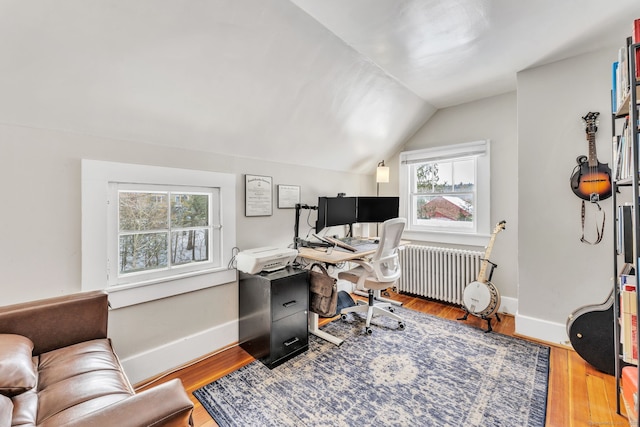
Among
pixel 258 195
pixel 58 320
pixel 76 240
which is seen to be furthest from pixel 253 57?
pixel 58 320

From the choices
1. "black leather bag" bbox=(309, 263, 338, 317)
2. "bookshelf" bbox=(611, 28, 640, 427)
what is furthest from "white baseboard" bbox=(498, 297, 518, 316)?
"black leather bag" bbox=(309, 263, 338, 317)

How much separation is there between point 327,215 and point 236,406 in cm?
175

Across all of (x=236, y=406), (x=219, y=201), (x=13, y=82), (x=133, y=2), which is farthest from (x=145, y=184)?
(x=236, y=406)

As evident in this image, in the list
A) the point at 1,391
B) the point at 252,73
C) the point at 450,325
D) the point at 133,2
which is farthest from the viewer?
the point at 450,325

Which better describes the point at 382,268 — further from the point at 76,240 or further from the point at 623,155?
the point at 76,240

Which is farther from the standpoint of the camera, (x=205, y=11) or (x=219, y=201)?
(x=219, y=201)

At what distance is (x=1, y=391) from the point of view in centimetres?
96

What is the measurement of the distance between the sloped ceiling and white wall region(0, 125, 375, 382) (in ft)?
0.34

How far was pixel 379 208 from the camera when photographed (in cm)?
336

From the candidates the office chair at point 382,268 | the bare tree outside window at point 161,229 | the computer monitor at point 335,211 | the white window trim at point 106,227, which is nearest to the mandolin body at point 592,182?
the office chair at point 382,268

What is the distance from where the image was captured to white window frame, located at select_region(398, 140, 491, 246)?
302 centimetres

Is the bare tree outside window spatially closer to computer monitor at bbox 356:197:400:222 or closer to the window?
the window

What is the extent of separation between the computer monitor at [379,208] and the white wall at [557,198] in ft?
4.09

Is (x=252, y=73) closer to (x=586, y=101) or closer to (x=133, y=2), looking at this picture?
(x=133, y=2)
